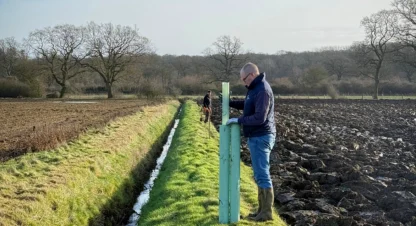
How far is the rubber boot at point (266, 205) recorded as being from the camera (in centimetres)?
743

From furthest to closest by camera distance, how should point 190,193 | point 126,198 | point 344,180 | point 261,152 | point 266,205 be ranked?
1. point 126,198
2. point 344,180
3. point 190,193
4. point 266,205
5. point 261,152

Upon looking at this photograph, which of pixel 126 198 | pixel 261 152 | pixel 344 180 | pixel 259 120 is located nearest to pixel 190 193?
pixel 126 198

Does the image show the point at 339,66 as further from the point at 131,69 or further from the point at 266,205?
the point at 266,205

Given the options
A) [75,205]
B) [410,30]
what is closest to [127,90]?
[410,30]

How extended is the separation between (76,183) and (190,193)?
10.3 ft

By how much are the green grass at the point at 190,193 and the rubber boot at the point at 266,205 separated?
5.3 inches

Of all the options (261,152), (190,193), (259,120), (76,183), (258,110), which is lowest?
(190,193)

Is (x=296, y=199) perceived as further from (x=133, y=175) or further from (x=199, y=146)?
(x=199, y=146)

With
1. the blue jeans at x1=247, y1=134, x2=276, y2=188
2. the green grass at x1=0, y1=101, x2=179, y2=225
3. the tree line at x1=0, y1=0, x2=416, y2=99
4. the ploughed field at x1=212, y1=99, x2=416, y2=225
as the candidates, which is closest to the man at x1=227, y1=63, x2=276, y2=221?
the blue jeans at x1=247, y1=134, x2=276, y2=188

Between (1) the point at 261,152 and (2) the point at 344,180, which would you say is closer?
(1) the point at 261,152

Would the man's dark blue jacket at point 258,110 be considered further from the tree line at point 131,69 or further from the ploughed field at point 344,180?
the tree line at point 131,69

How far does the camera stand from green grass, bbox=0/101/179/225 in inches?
344

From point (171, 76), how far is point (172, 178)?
81.2 metres

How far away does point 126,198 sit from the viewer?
40.3ft
